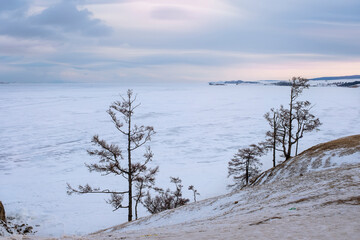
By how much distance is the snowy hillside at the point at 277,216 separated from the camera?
23.2ft

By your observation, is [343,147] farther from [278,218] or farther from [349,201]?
[278,218]

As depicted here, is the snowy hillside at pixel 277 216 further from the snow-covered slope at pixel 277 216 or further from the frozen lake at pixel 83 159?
the frozen lake at pixel 83 159

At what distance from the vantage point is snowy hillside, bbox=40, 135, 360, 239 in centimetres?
707

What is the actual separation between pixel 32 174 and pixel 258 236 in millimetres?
37771

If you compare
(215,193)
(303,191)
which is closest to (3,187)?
(215,193)

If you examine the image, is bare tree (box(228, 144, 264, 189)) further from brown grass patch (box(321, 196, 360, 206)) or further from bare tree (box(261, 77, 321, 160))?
brown grass patch (box(321, 196, 360, 206))

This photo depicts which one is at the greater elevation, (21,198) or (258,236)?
(258,236)

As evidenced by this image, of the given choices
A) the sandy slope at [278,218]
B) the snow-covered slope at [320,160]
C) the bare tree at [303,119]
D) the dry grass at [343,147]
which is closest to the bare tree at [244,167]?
the bare tree at [303,119]

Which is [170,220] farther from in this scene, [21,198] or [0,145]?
[0,145]


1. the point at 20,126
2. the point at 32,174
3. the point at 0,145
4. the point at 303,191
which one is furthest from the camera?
the point at 20,126

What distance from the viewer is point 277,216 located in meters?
9.15

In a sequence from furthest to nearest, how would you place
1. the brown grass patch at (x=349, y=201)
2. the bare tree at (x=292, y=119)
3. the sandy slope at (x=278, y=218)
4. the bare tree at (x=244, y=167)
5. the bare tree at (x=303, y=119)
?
the bare tree at (x=244, y=167) < the bare tree at (x=303, y=119) < the bare tree at (x=292, y=119) < the brown grass patch at (x=349, y=201) < the sandy slope at (x=278, y=218)

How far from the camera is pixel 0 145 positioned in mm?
51000

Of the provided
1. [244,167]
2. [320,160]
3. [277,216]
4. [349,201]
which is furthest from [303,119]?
[277,216]
